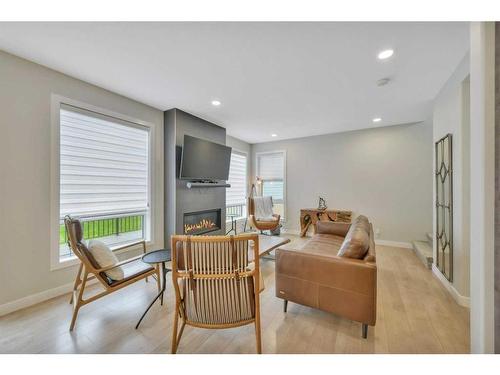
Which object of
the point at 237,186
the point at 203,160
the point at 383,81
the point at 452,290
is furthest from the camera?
the point at 237,186

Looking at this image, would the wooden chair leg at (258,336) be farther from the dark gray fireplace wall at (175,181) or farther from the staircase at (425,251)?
the staircase at (425,251)

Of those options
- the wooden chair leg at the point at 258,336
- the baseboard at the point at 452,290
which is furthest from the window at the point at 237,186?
the baseboard at the point at 452,290

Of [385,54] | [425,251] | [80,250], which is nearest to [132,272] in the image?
[80,250]

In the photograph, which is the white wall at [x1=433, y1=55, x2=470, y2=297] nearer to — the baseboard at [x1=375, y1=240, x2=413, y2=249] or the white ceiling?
the white ceiling

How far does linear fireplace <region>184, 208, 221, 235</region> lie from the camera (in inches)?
147

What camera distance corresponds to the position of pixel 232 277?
51.6 inches

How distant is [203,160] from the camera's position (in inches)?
149

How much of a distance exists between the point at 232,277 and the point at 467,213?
246cm

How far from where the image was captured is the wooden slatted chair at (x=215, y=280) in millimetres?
1285

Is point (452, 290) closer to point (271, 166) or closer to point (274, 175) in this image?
point (274, 175)

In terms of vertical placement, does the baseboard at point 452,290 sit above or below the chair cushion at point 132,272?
below

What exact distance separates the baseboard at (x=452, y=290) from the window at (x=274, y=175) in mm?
3295

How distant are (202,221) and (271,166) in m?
2.73
